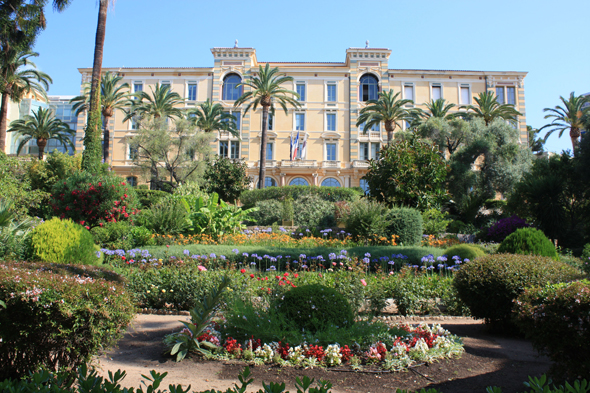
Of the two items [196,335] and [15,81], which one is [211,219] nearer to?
[196,335]

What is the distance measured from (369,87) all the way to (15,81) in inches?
1222

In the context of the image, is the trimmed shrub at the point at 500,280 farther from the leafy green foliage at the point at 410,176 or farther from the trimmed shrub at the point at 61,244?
the leafy green foliage at the point at 410,176

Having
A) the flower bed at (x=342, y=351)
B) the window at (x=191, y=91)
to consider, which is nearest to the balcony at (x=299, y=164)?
the window at (x=191, y=91)

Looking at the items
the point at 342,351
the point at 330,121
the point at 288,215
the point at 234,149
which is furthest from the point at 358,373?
the point at 330,121

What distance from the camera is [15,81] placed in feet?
95.7

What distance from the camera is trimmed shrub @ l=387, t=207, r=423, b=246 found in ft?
46.0

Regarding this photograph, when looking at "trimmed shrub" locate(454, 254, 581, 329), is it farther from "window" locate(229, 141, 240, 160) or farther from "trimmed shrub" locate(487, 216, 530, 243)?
"window" locate(229, 141, 240, 160)

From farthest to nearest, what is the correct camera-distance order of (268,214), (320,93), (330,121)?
(320,93) < (330,121) < (268,214)

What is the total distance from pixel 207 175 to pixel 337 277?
2580 centimetres

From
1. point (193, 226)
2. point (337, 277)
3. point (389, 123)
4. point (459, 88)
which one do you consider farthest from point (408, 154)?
point (459, 88)

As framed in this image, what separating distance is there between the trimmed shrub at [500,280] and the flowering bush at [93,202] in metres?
11.7

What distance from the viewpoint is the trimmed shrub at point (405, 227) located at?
14.0m

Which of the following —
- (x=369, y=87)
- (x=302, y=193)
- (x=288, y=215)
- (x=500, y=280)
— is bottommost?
(x=500, y=280)

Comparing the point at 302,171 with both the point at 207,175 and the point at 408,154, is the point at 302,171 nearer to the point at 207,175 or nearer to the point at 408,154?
the point at 207,175
